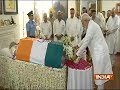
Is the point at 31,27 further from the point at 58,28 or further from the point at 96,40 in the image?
the point at 96,40

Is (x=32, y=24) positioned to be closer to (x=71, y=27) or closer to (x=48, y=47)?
(x=71, y=27)

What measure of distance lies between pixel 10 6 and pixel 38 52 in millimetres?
3283

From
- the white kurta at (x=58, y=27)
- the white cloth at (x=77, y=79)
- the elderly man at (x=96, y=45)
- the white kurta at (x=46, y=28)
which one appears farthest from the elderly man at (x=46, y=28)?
the white cloth at (x=77, y=79)

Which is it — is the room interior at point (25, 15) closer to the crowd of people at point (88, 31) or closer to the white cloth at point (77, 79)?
the crowd of people at point (88, 31)

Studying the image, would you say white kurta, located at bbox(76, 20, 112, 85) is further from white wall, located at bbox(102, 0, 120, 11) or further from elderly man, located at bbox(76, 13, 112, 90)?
white wall, located at bbox(102, 0, 120, 11)

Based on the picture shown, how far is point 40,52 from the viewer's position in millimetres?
4039

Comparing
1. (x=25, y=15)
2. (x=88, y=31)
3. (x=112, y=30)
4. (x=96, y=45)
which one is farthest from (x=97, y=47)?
(x=25, y=15)

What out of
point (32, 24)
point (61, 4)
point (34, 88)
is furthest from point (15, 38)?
point (34, 88)

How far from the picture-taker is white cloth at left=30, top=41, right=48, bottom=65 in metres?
4.01

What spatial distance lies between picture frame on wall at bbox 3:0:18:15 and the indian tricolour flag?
9.04 ft

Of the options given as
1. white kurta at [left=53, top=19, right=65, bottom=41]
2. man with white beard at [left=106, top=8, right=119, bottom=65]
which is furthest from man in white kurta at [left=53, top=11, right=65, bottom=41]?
man with white beard at [left=106, top=8, right=119, bottom=65]

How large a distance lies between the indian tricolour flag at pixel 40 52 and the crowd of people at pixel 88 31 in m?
0.32

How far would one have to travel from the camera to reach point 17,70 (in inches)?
168

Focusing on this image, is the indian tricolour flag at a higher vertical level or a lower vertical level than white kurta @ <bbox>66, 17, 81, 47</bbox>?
lower
